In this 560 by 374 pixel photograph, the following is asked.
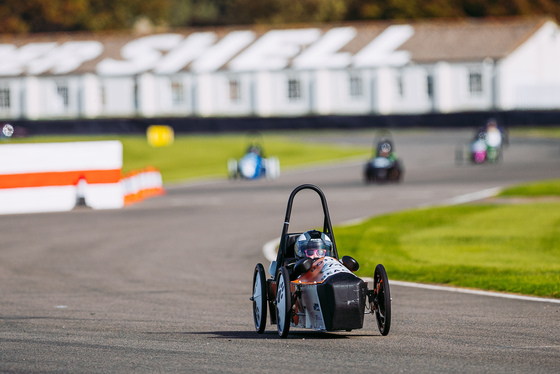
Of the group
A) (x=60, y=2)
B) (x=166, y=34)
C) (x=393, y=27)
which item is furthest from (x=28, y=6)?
(x=393, y=27)

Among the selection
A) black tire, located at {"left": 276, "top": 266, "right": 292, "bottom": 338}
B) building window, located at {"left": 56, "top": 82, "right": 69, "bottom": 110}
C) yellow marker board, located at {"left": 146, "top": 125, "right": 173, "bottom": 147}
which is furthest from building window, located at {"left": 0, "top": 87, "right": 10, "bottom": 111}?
black tire, located at {"left": 276, "top": 266, "right": 292, "bottom": 338}

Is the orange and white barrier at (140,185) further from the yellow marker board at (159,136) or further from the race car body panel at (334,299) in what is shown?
the yellow marker board at (159,136)

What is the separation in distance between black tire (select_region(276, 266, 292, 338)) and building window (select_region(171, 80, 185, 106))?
6207 cm

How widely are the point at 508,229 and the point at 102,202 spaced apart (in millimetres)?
10727

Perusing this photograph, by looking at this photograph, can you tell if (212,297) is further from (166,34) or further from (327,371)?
(166,34)

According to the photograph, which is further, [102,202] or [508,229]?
[102,202]

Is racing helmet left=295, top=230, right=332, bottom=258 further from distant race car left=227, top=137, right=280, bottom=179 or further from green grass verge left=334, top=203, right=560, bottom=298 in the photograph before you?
distant race car left=227, top=137, right=280, bottom=179

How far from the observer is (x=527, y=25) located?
226ft

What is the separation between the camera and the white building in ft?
219

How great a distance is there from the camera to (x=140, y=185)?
28922 mm

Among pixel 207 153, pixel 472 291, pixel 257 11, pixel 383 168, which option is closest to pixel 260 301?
pixel 472 291

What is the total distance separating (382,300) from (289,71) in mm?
60688

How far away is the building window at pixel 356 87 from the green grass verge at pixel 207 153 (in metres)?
14.2

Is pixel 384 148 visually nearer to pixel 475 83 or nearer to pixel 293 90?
pixel 475 83
